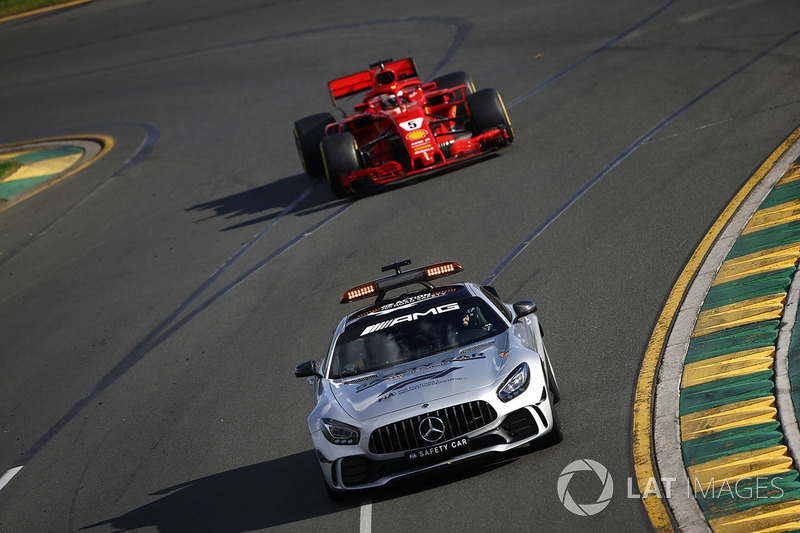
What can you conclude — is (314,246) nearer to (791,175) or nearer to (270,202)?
(270,202)

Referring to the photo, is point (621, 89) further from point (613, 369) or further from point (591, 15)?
point (613, 369)

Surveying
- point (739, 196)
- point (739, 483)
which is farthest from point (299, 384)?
point (739, 196)

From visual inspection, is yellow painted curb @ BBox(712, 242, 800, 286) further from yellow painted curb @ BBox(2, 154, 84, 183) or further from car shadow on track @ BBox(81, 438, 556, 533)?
yellow painted curb @ BBox(2, 154, 84, 183)

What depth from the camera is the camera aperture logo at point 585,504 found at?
6.79 m

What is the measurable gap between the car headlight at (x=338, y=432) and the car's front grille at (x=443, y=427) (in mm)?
158

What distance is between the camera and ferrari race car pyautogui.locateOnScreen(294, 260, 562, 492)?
751 cm

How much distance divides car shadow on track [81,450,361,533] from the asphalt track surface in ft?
0.09

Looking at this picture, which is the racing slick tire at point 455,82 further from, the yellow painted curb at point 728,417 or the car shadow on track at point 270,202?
the yellow painted curb at point 728,417

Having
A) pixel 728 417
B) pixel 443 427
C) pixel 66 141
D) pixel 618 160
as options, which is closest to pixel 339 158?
pixel 618 160

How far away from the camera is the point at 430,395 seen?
25.0 feet

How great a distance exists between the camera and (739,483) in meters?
6.75

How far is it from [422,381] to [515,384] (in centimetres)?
74

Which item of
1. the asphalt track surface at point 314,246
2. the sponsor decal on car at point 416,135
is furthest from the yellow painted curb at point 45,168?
the sponsor decal on car at point 416,135

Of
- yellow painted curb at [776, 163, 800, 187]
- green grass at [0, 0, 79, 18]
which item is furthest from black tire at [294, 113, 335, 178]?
green grass at [0, 0, 79, 18]
